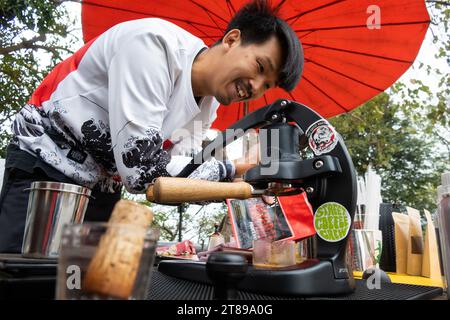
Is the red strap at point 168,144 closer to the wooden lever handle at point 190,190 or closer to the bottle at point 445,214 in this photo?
the wooden lever handle at point 190,190

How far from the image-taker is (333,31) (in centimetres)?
206

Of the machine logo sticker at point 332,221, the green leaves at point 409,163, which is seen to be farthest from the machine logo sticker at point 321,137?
the green leaves at point 409,163

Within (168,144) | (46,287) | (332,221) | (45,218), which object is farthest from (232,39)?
(46,287)

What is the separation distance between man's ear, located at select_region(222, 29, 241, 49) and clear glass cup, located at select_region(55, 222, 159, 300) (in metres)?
1.02

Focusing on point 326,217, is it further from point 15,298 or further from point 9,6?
point 9,6

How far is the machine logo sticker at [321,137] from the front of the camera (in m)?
0.89

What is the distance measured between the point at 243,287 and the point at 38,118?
0.83m

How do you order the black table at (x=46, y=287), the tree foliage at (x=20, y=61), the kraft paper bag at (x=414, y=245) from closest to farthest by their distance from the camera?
the black table at (x=46, y=287), the kraft paper bag at (x=414, y=245), the tree foliage at (x=20, y=61)

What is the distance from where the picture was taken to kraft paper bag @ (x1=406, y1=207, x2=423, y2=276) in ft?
4.63

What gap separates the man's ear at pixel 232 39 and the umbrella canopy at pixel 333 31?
0.74 m

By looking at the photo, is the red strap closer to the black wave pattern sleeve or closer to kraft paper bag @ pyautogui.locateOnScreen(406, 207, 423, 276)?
the black wave pattern sleeve

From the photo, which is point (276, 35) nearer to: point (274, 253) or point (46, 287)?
point (274, 253)

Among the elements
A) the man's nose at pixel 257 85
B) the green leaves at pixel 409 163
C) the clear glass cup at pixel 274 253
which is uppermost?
the green leaves at pixel 409 163

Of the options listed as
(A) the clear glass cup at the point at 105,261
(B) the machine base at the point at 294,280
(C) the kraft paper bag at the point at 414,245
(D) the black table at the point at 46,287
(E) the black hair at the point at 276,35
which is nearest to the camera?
(A) the clear glass cup at the point at 105,261
